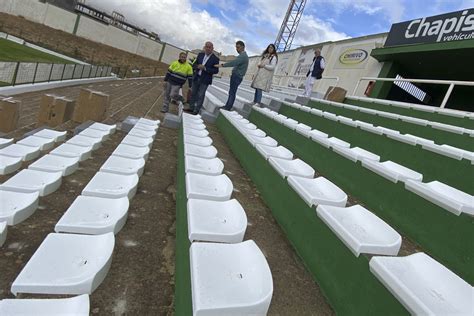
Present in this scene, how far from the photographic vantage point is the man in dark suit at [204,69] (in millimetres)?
5652

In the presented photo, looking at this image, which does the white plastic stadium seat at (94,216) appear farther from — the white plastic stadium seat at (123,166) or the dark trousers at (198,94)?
the dark trousers at (198,94)

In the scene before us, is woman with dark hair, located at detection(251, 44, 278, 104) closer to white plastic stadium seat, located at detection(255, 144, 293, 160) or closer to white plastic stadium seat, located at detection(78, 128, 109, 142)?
white plastic stadium seat, located at detection(78, 128, 109, 142)

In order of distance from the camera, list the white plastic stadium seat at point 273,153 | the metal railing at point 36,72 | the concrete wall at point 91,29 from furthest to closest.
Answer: the concrete wall at point 91,29
the metal railing at point 36,72
the white plastic stadium seat at point 273,153

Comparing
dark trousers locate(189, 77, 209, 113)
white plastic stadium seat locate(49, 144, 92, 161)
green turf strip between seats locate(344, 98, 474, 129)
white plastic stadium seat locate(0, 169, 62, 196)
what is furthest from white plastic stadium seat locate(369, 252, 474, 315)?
dark trousers locate(189, 77, 209, 113)

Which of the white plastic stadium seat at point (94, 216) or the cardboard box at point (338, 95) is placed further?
the cardboard box at point (338, 95)

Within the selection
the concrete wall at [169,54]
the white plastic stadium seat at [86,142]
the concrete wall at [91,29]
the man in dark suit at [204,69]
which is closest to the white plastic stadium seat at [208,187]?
the white plastic stadium seat at [86,142]

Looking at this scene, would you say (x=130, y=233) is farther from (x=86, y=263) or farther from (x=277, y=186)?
(x=277, y=186)

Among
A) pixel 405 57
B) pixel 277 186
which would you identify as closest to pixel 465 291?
pixel 277 186

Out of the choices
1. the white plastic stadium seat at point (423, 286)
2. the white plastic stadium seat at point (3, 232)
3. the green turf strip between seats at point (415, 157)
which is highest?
the green turf strip between seats at point (415, 157)

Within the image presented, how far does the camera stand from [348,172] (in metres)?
2.25

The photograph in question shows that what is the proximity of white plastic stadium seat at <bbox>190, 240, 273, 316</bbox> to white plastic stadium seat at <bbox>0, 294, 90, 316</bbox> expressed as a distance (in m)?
0.38

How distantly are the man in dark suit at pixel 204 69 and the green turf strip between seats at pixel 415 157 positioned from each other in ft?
8.76

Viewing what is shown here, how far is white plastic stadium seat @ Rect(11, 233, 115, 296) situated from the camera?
1.05 m

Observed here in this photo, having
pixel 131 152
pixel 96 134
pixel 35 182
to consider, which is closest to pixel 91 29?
pixel 96 134
